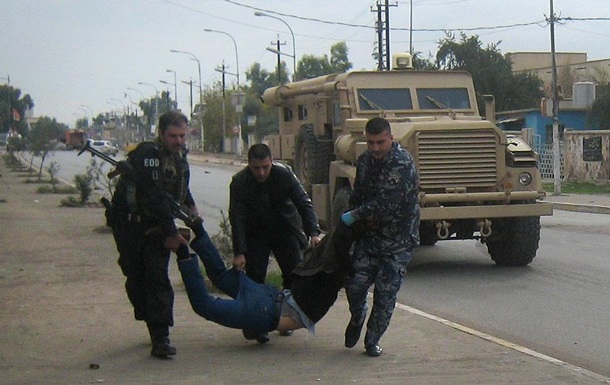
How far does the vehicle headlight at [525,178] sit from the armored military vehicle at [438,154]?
0.01m

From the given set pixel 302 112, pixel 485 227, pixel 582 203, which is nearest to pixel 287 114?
pixel 302 112

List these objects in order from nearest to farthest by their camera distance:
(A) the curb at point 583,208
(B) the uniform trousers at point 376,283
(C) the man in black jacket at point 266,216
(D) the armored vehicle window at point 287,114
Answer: (B) the uniform trousers at point 376,283, (C) the man in black jacket at point 266,216, (D) the armored vehicle window at point 287,114, (A) the curb at point 583,208

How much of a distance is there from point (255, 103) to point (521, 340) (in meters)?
74.3

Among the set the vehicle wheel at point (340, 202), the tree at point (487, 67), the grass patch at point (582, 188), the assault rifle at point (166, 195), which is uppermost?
the tree at point (487, 67)

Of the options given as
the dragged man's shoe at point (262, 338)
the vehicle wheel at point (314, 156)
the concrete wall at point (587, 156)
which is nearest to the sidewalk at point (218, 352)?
the dragged man's shoe at point (262, 338)

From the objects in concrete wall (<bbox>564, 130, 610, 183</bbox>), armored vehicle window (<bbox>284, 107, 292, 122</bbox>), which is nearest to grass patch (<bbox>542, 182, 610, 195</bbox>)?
concrete wall (<bbox>564, 130, 610, 183</bbox>)

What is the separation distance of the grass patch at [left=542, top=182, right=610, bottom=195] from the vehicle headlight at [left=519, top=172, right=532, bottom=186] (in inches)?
719

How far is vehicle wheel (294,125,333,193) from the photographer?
15.3 meters

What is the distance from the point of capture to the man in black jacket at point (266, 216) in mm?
8305

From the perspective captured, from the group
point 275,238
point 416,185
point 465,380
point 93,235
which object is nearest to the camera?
point 465,380

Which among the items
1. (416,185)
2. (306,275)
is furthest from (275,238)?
(416,185)

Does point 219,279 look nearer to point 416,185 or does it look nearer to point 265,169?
point 265,169

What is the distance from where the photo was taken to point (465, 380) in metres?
7.17

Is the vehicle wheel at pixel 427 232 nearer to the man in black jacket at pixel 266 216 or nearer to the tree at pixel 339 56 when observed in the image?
the man in black jacket at pixel 266 216
